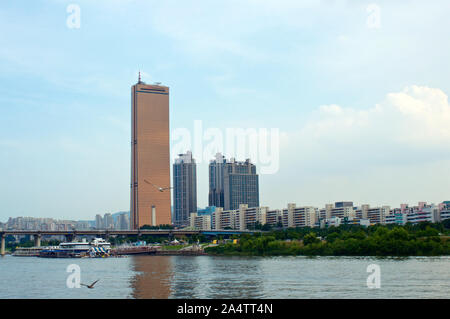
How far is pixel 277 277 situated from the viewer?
53.4 meters

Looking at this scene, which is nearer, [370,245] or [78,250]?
[370,245]

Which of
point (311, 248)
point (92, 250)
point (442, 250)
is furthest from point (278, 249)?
point (92, 250)

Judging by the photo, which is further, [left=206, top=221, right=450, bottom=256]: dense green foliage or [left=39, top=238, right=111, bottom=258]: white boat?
[left=39, top=238, right=111, bottom=258]: white boat

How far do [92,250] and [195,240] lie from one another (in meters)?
62.2

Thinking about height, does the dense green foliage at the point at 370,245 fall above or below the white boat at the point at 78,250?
above

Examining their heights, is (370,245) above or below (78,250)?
above

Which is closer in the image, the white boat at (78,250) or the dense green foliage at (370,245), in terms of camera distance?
the dense green foliage at (370,245)

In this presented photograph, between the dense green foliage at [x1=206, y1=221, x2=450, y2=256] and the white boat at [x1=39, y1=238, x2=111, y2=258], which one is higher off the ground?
the dense green foliage at [x1=206, y1=221, x2=450, y2=256]
